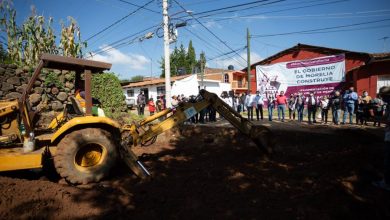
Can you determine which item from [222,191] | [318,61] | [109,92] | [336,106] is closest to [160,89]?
[109,92]

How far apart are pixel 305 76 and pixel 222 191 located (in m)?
17.3

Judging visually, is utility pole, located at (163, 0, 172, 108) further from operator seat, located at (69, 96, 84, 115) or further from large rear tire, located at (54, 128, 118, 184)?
large rear tire, located at (54, 128, 118, 184)

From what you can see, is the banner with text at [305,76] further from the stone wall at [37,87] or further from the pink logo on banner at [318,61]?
the stone wall at [37,87]

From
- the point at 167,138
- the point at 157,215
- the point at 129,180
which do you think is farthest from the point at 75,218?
the point at 167,138

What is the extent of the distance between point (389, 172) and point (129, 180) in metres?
4.81

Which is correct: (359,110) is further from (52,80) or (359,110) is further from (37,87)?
(37,87)

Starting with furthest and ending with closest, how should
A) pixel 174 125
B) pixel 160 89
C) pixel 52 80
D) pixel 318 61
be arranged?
pixel 160 89
pixel 318 61
pixel 52 80
pixel 174 125

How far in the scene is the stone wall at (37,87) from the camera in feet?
36.6

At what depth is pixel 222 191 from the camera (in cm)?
477

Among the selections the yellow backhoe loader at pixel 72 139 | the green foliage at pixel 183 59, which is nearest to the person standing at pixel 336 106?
the yellow backhoe loader at pixel 72 139

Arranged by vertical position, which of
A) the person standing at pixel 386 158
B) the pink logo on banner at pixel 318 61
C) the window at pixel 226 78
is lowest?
the person standing at pixel 386 158

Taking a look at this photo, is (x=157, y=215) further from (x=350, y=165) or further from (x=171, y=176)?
(x=350, y=165)

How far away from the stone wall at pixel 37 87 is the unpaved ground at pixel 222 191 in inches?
276

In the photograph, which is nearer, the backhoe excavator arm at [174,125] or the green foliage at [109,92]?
the backhoe excavator arm at [174,125]
